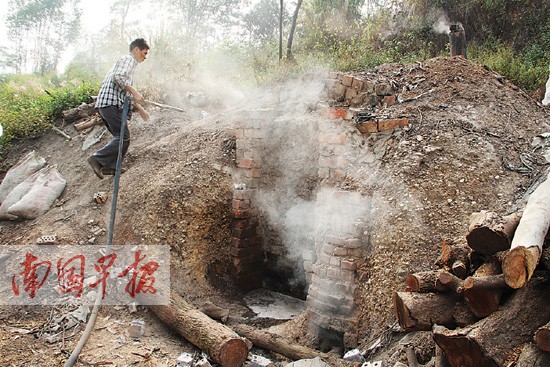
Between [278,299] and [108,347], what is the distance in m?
2.03

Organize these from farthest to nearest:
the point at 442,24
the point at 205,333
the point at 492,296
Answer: the point at 442,24 → the point at 205,333 → the point at 492,296

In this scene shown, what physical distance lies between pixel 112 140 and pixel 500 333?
4.44 meters

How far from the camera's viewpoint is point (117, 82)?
4707 mm

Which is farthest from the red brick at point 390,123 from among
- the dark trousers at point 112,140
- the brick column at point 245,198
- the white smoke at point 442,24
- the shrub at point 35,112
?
the white smoke at point 442,24

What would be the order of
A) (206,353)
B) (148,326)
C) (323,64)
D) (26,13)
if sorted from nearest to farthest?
1. (206,353)
2. (148,326)
3. (323,64)
4. (26,13)

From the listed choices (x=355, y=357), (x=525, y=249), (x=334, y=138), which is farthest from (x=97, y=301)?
(x=525, y=249)

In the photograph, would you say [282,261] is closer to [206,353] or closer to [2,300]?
[206,353]

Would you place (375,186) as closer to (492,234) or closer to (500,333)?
(492,234)

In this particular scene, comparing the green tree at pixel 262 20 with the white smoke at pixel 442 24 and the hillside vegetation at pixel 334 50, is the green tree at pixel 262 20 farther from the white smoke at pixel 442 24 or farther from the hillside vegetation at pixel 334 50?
the white smoke at pixel 442 24

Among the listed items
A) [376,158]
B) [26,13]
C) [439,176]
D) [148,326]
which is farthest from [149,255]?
[26,13]

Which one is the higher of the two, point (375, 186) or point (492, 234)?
point (375, 186)

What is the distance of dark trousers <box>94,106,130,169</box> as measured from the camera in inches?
194

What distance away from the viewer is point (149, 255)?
13.9 ft

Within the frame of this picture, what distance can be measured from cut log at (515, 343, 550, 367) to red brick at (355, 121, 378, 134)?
2.23 m
